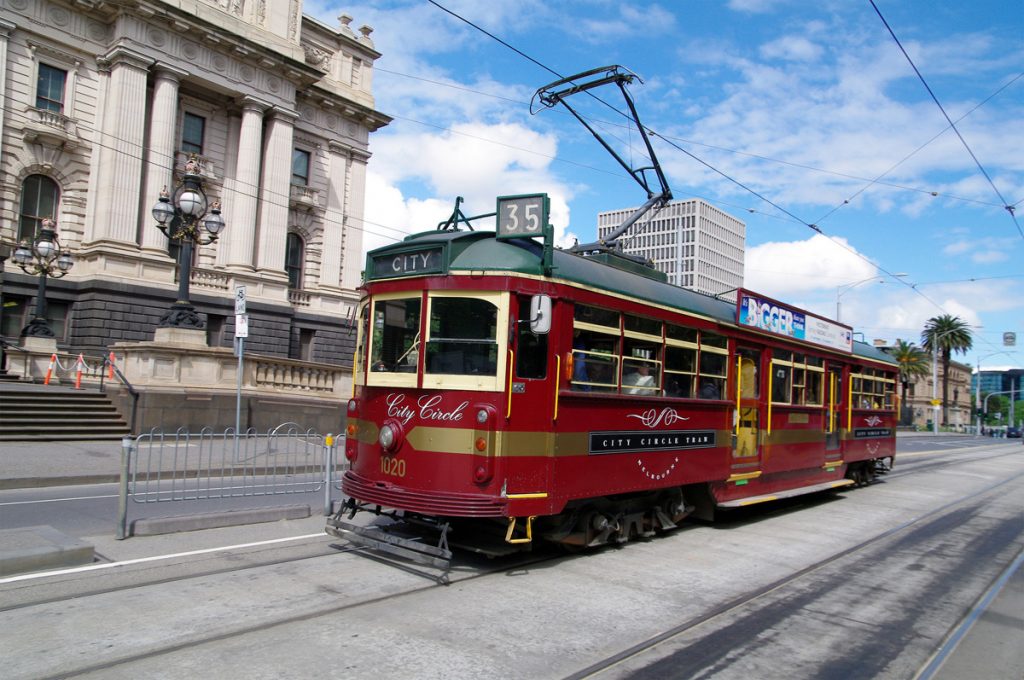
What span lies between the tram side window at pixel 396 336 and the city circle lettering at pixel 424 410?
0.99ft

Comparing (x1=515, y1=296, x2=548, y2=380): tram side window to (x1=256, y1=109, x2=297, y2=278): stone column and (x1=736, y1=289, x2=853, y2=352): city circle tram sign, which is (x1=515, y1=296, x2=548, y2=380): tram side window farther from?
(x1=256, y1=109, x2=297, y2=278): stone column

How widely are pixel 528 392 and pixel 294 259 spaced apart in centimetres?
2949

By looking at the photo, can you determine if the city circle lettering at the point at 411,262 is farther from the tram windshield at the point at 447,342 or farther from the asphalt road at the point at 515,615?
the asphalt road at the point at 515,615

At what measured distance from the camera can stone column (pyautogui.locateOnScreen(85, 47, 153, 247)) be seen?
85.9 ft

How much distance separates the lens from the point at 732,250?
53.9 m

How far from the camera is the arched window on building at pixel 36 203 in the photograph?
84.4 ft

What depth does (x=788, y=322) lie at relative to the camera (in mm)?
11906

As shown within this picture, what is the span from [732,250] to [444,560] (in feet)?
167

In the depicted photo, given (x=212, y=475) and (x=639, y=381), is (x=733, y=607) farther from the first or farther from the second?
(x=212, y=475)

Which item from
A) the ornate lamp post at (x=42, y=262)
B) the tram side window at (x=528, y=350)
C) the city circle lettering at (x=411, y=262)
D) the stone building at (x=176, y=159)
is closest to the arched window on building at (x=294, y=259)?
the stone building at (x=176, y=159)

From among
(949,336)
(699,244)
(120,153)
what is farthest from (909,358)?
(120,153)

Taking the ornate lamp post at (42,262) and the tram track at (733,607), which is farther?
the ornate lamp post at (42,262)

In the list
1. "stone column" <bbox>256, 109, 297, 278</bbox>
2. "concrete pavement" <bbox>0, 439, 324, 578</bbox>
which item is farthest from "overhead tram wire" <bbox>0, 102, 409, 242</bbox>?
"concrete pavement" <bbox>0, 439, 324, 578</bbox>

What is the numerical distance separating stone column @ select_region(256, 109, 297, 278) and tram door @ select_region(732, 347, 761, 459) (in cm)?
2481
